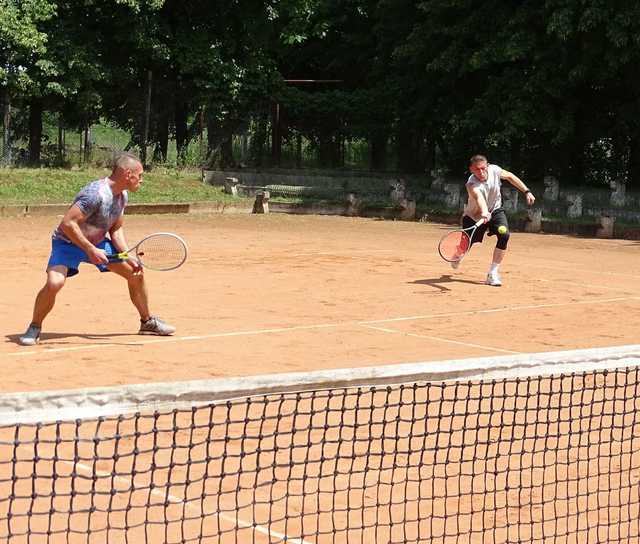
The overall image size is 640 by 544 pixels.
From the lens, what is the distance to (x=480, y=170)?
15.2m

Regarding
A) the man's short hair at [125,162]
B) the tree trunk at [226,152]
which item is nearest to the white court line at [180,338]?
the man's short hair at [125,162]

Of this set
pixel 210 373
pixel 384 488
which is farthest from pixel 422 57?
pixel 384 488

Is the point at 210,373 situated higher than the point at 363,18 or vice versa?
the point at 363,18

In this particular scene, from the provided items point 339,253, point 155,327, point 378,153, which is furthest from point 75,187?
point 155,327

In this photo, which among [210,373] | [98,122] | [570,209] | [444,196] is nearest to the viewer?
[210,373]

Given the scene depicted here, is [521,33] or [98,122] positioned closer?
[521,33]

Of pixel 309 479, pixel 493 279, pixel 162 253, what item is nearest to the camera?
pixel 309 479

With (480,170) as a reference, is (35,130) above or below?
above

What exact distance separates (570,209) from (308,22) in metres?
10.7

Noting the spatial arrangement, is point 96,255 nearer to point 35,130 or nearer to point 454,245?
point 454,245

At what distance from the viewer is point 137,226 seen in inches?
938

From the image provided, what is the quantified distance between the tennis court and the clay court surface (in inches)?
1.8

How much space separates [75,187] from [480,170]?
16.3 metres

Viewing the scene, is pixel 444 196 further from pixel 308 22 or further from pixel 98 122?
pixel 98 122
